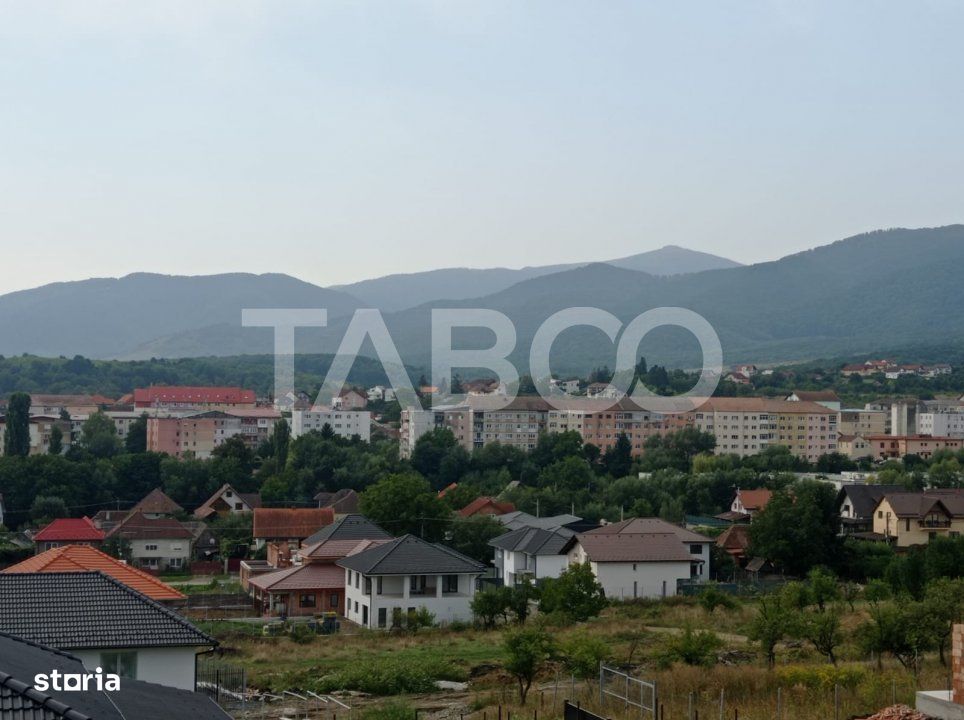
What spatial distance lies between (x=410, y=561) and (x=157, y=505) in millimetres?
23220

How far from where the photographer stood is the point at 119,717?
756cm

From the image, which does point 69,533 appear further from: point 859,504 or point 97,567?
point 859,504

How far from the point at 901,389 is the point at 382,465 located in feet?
191

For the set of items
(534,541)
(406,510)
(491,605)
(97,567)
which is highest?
(97,567)

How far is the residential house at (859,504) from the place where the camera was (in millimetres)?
39656

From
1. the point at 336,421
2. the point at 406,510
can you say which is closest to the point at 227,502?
the point at 406,510

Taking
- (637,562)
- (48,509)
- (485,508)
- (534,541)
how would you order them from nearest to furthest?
1. (637,562)
2. (534,541)
3. (485,508)
4. (48,509)

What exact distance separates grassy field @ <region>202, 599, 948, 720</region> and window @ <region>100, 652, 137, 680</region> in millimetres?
2711

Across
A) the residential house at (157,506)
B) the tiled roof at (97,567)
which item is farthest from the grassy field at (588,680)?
the residential house at (157,506)

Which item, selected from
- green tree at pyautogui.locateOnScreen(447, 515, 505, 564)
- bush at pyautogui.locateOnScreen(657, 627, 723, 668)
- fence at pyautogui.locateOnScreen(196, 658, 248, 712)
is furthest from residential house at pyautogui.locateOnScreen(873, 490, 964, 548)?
fence at pyautogui.locateOnScreen(196, 658, 248, 712)

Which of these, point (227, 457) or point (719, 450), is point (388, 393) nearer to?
point (719, 450)

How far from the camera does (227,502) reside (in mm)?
50938

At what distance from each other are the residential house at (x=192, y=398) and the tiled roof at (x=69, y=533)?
55.6 meters

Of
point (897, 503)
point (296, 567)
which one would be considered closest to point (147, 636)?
point (296, 567)
